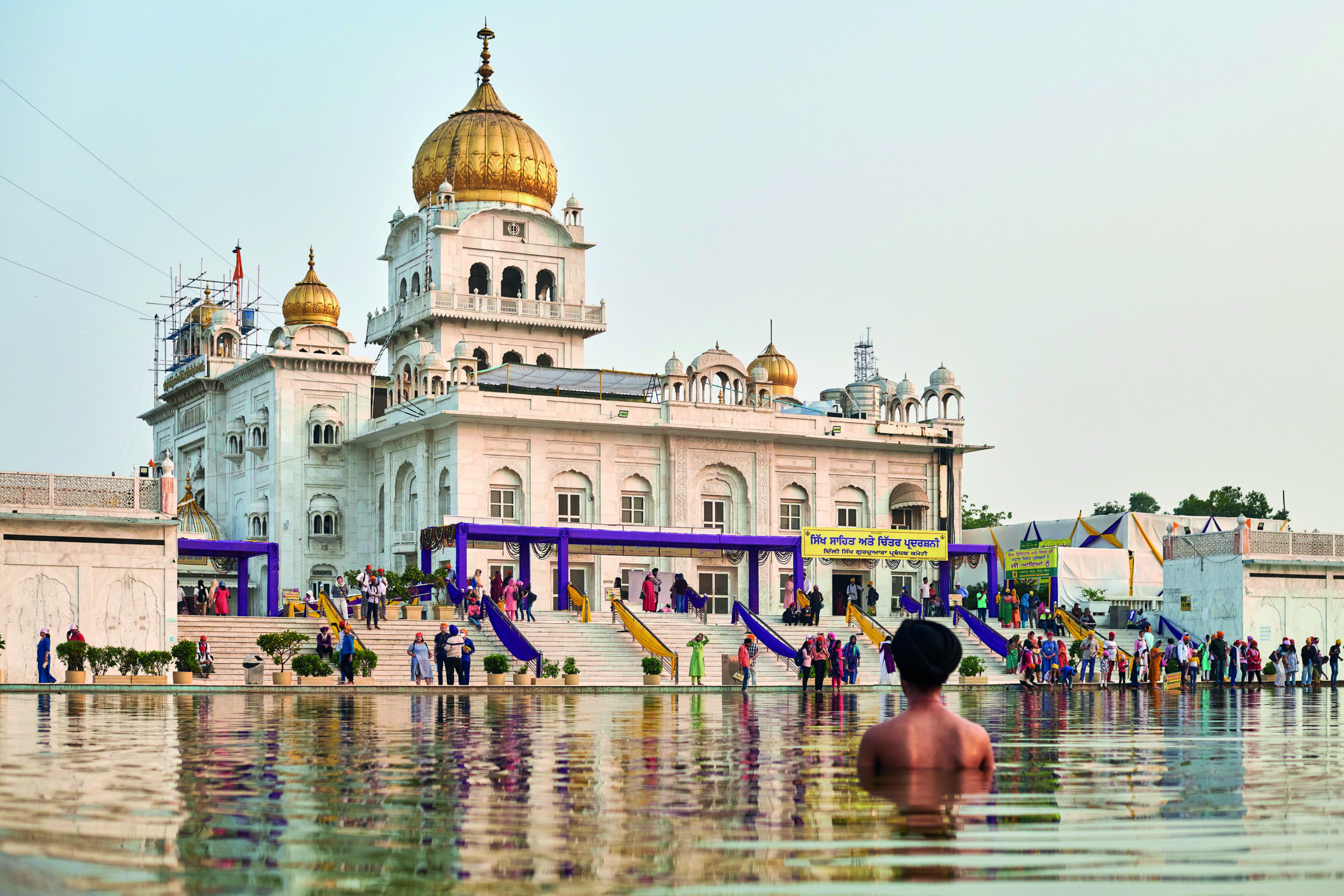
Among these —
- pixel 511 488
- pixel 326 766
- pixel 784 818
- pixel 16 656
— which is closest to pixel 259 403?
pixel 511 488

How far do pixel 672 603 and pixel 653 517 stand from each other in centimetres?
814

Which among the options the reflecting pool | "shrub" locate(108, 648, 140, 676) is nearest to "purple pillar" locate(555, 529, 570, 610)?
"shrub" locate(108, 648, 140, 676)

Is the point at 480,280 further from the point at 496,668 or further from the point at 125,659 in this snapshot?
the point at 125,659

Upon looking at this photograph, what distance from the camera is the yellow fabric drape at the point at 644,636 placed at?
35156 mm

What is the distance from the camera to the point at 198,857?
18.8 ft

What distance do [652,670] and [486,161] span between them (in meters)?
29.8

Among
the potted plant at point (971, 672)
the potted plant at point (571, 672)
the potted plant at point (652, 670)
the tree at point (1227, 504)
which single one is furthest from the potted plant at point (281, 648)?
the tree at point (1227, 504)

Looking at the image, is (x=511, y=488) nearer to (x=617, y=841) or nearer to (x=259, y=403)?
(x=259, y=403)

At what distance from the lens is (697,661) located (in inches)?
1267

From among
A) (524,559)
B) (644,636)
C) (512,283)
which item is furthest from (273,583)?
(512,283)

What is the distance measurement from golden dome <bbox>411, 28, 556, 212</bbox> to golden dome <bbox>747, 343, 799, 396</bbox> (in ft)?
34.8

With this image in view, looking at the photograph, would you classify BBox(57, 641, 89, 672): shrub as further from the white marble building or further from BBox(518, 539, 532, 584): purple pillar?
the white marble building

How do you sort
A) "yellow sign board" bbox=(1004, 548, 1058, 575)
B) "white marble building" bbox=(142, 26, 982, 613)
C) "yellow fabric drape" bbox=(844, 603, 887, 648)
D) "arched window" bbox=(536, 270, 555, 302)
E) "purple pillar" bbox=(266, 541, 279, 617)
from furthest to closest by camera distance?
"arched window" bbox=(536, 270, 555, 302) < "white marble building" bbox=(142, 26, 982, 613) < "yellow sign board" bbox=(1004, 548, 1058, 575) < "purple pillar" bbox=(266, 541, 279, 617) < "yellow fabric drape" bbox=(844, 603, 887, 648)

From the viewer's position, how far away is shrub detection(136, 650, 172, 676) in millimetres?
29406
